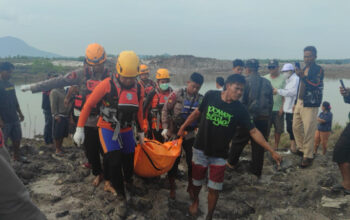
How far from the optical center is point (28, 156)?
5551 millimetres

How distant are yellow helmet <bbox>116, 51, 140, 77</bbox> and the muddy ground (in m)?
1.63

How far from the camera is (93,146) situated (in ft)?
12.2

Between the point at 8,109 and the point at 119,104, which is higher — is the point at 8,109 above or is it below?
below

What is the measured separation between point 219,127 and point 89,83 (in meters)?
1.87

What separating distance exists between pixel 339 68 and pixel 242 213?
43968 mm

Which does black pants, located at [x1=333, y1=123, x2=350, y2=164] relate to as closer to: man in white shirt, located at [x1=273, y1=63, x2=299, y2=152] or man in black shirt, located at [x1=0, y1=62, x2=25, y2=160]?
man in white shirt, located at [x1=273, y1=63, x2=299, y2=152]

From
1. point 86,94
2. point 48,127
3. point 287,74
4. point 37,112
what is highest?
point 287,74

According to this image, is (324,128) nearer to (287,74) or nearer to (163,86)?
(287,74)

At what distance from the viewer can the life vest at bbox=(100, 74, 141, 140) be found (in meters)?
3.07

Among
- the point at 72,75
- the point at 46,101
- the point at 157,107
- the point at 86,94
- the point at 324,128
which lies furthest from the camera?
the point at 46,101

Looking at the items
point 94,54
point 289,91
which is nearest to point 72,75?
point 94,54

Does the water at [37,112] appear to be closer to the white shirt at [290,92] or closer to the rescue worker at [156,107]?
the white shirt at [290,92]

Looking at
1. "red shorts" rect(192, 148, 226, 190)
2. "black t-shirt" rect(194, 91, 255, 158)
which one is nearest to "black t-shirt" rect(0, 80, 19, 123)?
"red shorts" rect(192, 148, 226, 190)

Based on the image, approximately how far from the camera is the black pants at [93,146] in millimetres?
3650
